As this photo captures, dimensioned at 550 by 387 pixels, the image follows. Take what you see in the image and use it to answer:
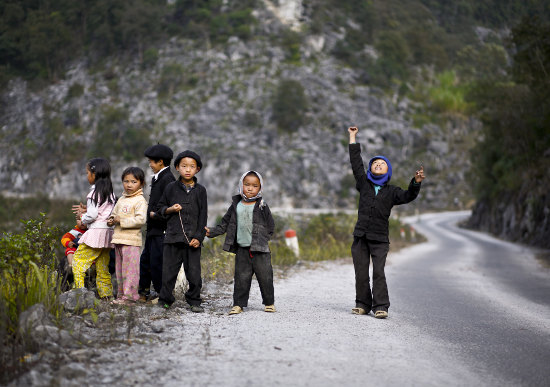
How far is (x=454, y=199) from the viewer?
56.8 m

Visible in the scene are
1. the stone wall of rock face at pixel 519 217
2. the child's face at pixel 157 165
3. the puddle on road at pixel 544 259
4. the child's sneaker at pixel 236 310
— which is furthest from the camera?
the stone wall of rock face at pixel 519 217

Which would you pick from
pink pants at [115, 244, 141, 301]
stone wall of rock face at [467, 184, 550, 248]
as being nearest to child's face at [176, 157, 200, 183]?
pink pants at [115, 244, 141, 301]

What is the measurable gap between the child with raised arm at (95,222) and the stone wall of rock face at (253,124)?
42492 mm

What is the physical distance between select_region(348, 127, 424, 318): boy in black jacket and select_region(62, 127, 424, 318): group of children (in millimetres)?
12

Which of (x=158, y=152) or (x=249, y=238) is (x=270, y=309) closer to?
(x=249, y=238)

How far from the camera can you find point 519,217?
2586 centimetres

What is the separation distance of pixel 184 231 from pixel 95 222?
1.10 metres

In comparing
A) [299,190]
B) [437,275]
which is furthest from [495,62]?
[437,275]

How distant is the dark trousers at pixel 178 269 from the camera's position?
227 inches

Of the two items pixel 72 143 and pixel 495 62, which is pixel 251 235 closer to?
pixel 72 143

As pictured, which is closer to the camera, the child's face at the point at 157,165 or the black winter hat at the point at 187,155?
the black winter hat at the point at 187,155

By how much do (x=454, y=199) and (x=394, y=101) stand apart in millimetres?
15338

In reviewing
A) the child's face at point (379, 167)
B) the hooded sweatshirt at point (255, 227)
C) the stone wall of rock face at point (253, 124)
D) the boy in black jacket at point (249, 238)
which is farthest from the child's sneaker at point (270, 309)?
the stone wall of rock face at point (253, 124)

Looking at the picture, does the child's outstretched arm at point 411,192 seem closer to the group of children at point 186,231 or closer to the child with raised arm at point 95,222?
the group of children at point 186,231
